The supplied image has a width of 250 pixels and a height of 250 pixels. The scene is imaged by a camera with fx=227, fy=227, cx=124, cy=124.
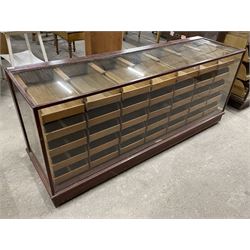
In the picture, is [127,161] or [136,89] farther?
[127,161]

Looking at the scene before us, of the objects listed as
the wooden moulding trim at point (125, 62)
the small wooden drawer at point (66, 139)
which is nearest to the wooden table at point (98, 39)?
the wooden moulding trim at point (125, 62)

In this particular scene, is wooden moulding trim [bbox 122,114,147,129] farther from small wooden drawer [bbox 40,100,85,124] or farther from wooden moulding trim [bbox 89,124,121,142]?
small wooden drawer [bbox 40,100,85,124]

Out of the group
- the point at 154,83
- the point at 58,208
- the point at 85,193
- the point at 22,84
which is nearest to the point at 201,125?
the point at 154,83

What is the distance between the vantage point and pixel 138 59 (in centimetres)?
184

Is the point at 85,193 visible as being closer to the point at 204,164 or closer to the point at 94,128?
the point at 94,128

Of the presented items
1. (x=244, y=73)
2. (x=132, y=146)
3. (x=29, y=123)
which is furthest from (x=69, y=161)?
(x=244, y=73)

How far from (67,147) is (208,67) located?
1.33 metres

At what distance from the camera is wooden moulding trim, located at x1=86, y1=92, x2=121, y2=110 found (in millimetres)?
1323

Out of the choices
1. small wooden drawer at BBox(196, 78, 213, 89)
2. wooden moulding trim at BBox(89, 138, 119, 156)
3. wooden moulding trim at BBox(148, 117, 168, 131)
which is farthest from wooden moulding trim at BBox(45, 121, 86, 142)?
small wooden drawer at BBox(196, 78, 213, 89)

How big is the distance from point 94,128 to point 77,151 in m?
0.19

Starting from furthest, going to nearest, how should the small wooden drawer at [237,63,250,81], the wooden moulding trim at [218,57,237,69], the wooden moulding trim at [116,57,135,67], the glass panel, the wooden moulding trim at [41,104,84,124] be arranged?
the small wooden drawer at [237,63,250,81]
the wooden moulding trim at [218,57,237,69]
the wooden moulding trim at [116,57,135,67]
the glass panel
the wooden moulding trim at [41,104,84,124]

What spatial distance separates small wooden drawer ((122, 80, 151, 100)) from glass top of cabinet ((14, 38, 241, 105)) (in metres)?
0.05

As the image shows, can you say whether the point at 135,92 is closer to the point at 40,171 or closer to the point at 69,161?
the point at 69,161

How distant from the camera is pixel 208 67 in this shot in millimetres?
1906
